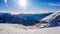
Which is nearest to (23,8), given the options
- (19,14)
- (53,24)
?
(19,14)

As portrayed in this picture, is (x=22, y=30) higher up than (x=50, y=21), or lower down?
lower down

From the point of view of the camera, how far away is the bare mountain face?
1671 millimetres

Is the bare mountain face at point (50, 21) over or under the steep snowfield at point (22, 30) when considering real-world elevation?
over

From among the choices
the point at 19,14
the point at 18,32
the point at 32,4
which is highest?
the point at 32,4

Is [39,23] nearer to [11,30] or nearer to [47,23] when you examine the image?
[47,23]

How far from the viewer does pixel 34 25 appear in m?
1.69

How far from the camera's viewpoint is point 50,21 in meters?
1.68

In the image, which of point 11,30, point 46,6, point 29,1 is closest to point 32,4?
point 29,1

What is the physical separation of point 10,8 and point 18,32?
1.00 ft

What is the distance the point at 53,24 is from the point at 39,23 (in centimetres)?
17

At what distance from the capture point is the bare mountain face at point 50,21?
5.48 feet

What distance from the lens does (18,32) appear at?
1.67 meters

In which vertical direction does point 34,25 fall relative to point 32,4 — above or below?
below

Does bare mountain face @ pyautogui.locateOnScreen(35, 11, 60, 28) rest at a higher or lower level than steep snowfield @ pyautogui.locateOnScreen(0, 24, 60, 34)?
higher
